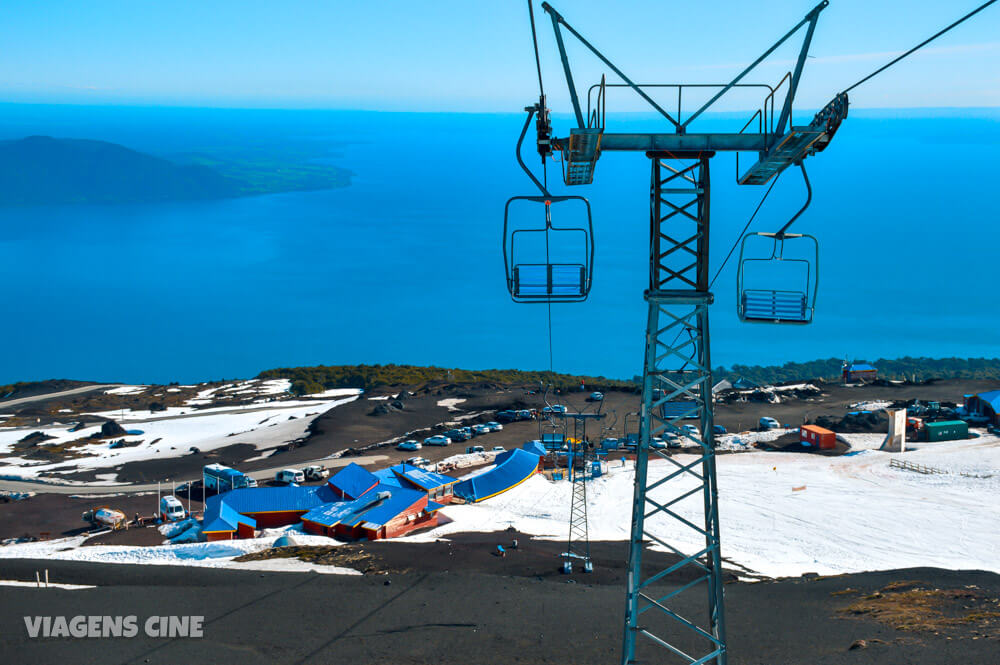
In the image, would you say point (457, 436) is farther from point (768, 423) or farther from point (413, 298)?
point (413, 298)

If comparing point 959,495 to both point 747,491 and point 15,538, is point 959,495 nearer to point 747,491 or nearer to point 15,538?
point 747,491

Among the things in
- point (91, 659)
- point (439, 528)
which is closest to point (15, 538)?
point (439, 528)

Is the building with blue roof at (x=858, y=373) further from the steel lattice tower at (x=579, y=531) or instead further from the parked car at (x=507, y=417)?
the steel lattice tower at (x=579, y=531)

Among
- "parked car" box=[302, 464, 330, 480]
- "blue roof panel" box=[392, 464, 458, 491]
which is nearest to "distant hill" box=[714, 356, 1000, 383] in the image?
"parked car" box=[302, 464, 330, 480]

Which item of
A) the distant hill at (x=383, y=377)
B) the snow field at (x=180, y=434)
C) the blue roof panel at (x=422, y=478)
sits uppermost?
the blue roof panel at (x=422, y=478)

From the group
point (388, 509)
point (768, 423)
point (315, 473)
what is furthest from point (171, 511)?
point (768, 423)

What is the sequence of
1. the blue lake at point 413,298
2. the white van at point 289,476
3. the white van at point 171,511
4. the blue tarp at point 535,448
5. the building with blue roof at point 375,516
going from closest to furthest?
the building with blue roof at point 375,516 → the white van at point 171,511 → the white van at point 289,476 → the blue tarp at point 535,448 → the blue lake at point 413,298

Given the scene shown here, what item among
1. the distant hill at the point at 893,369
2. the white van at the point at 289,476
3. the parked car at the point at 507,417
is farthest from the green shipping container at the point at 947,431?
the distant hill at the point at 893,369

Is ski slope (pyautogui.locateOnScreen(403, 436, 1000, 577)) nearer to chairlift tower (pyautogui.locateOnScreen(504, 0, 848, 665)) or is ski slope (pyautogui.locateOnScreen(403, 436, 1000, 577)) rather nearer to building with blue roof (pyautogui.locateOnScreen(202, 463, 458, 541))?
building with blue roof (pyautogui.locateOnScreen(202, 463, 458, 541))
